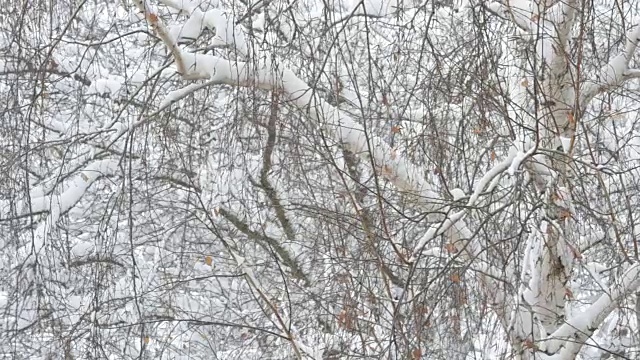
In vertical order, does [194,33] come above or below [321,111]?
above

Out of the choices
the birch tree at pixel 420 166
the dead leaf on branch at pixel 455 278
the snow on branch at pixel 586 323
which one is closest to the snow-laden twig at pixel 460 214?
the birch tree at pixel 420 166

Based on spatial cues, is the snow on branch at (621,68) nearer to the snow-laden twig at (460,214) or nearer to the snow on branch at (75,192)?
the snow-laden twig at (460,214)

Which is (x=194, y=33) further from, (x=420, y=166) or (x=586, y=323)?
(x=586, y=323)

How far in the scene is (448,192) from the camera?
3025 millimetres

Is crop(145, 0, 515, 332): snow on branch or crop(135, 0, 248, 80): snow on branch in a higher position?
crop(135, 0, 248, 80): snow on branch

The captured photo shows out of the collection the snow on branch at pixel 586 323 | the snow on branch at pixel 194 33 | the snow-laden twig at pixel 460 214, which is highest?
the snow on branch at pixel 194 33

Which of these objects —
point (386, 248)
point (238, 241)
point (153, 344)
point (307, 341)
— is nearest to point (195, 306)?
point (153, 344)

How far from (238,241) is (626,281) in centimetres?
235

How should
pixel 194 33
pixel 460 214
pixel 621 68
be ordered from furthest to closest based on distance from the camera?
pixel 621 68 → pixel 194 33 → pixel 460 214

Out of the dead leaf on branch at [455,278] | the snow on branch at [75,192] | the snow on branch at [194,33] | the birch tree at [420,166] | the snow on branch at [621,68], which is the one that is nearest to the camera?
the dead leaf on branch at [455,278]

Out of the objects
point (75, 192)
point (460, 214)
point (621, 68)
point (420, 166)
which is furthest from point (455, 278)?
point (75, 192)

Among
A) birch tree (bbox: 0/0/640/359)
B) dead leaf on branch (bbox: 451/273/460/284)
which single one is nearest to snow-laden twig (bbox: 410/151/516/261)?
birch tree (bbox: 0/0/640/359)

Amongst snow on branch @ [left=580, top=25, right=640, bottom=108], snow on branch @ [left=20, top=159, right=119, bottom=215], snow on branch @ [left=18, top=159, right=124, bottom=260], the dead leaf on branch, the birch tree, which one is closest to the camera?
the dead leaf on branch

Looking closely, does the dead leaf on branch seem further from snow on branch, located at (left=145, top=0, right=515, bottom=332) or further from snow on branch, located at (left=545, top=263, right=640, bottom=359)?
snow on branch, located at (left=545, top=263, right=640, bottom=359)
